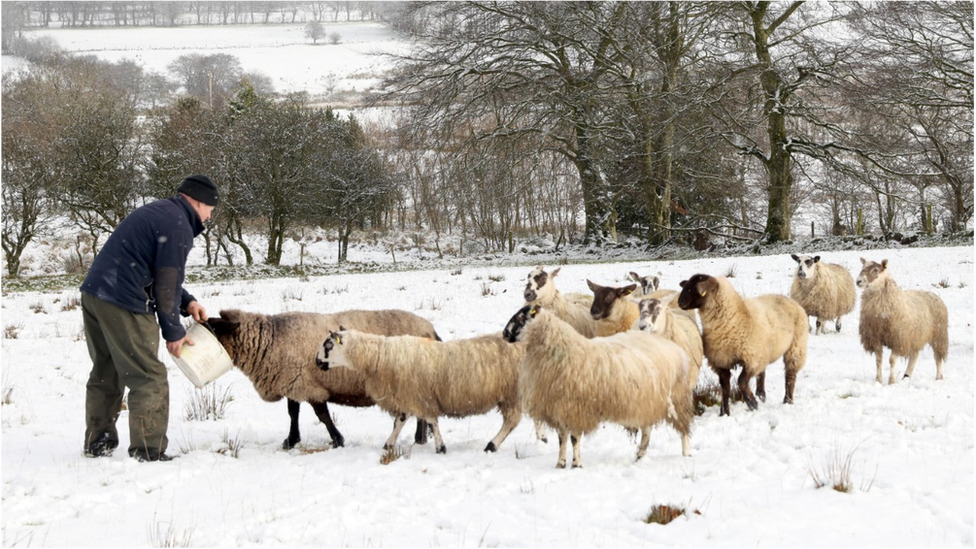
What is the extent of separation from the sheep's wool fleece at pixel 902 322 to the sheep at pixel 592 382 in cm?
330

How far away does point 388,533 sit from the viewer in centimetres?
408

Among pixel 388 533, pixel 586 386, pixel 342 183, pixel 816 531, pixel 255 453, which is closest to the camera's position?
pixel 816 531

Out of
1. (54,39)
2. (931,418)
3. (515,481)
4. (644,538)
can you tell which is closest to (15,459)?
(515,481)

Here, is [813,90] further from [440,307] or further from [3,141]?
[3,141]

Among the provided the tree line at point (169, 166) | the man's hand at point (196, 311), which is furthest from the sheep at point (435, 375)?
the tree line at point (169, 166)

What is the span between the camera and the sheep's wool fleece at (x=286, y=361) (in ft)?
20.7

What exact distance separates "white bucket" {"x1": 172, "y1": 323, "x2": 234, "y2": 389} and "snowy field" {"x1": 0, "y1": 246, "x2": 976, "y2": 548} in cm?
66

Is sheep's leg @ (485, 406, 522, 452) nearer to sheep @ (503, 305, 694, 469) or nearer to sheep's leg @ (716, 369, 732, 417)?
sheep @ (503, 305, 694, 469)

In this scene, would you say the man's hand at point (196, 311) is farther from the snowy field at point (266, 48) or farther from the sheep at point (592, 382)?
the snowy field at point (266, 48)

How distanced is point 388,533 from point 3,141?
2984 cm

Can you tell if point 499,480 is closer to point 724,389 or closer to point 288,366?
point 288,366

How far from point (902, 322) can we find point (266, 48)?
103 metres

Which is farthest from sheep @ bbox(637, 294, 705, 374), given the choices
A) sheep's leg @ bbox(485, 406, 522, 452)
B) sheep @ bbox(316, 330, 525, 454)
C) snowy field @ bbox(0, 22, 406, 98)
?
snowy field @ bbox(0, 22, 406, 98)

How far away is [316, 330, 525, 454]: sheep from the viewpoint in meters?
5.84
